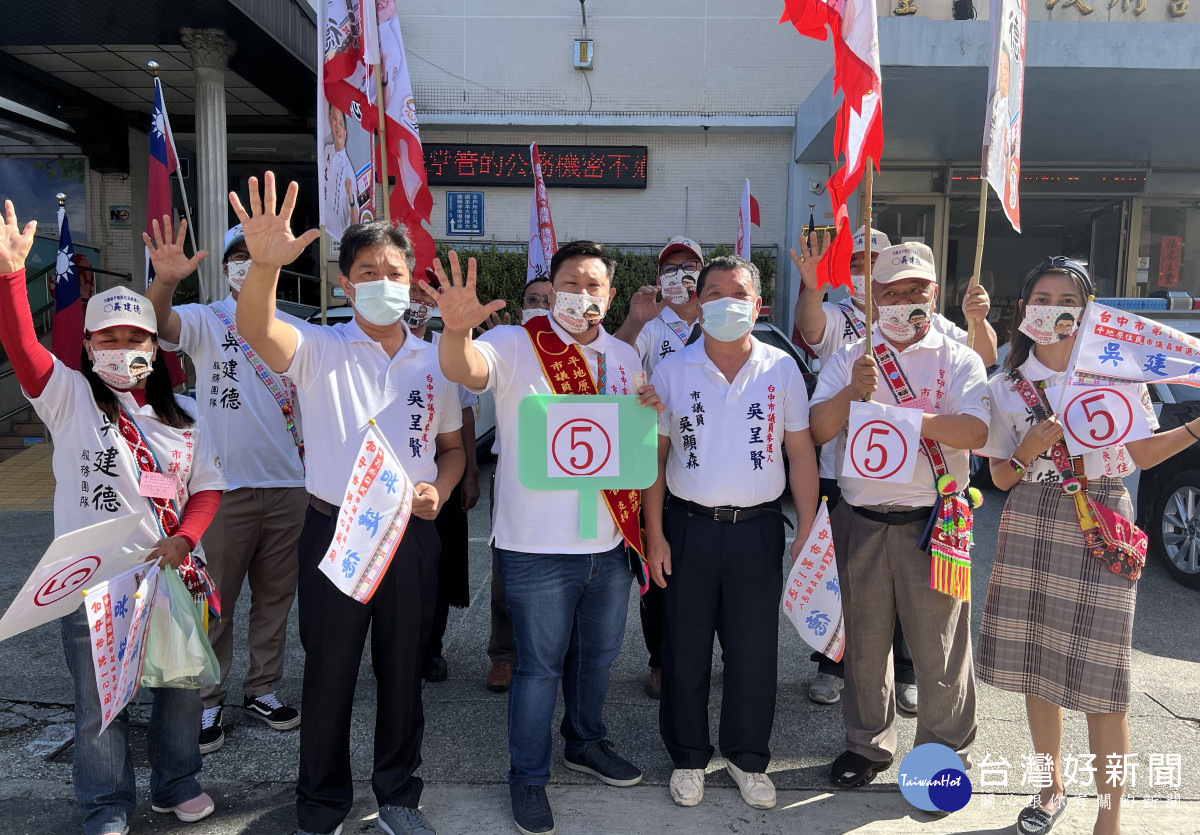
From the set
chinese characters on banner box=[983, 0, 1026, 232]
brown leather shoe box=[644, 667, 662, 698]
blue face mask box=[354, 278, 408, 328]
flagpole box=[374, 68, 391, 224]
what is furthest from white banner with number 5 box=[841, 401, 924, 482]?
flagpole box=[374, 68, 391, 224]

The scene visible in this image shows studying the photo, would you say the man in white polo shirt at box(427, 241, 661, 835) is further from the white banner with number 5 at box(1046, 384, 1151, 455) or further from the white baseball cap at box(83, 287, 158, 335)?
the white banner with number 5 at box(1046, 384, 1151, 455)

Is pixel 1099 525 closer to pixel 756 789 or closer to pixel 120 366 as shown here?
pixel 756 789

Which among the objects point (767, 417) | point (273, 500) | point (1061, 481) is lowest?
point (273, 500)

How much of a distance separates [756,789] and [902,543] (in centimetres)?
107

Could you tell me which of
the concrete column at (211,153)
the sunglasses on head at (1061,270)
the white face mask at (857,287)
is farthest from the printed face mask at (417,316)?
the concrete column at (211,153)

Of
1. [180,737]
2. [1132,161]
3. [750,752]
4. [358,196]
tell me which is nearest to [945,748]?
[750,752]

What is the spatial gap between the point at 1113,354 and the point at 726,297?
129 cm

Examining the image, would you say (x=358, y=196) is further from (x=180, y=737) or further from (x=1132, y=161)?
(x=1132, y=161)

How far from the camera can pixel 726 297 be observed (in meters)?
3.03

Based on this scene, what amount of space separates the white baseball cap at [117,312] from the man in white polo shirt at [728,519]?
5.96 feet

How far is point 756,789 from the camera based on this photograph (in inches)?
120

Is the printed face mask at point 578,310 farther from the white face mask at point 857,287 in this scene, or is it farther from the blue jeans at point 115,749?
the blue jeans at point 115,749

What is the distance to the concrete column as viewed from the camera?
9922 mm

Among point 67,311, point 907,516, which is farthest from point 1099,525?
point 67,311
